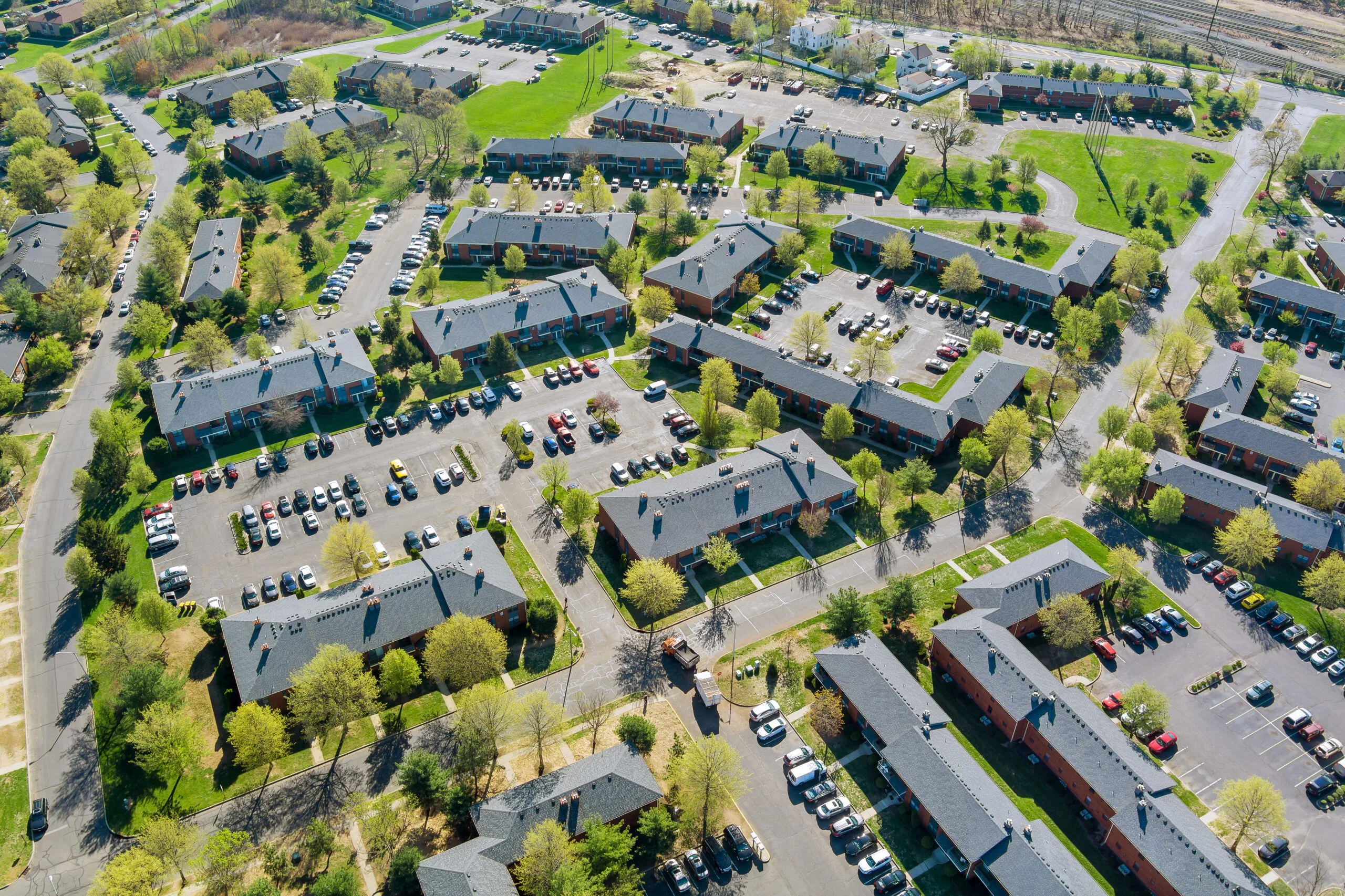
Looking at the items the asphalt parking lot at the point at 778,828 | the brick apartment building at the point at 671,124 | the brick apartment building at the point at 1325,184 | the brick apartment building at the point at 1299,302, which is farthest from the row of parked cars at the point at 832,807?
the brick apartment building at the point at 1325,184

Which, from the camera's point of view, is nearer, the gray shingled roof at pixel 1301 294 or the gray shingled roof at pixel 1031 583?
the gray shingled roof at pixel 1031 583

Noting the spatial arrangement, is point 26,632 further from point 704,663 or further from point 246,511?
point 704,663

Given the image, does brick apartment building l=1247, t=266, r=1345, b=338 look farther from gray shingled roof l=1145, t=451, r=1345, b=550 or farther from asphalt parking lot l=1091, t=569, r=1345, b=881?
asphalt parking lot l=1091, t=569, r=1345, b=881

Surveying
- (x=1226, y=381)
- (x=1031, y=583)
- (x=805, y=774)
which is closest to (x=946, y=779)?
(x=805, y=774)

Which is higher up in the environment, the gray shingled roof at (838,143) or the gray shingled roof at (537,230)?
the gray shingled roof at (838,143)

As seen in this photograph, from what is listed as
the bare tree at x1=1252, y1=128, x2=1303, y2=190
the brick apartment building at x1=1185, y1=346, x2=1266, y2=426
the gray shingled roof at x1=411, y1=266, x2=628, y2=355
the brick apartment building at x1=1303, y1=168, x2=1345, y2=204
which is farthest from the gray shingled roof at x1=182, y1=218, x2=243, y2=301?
the brick apartment building at x1=1303, y1=168, x2=1345, y2=204

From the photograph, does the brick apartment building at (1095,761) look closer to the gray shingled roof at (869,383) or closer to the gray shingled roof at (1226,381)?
the gray shingled roof at (869,383)
